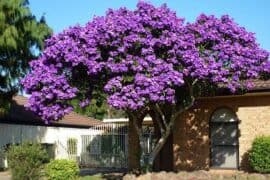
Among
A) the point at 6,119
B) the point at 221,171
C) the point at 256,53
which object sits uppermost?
the point at 256,53

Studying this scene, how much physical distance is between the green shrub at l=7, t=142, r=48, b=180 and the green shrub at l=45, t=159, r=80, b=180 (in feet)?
3.12

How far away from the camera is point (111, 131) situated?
30.7 meters

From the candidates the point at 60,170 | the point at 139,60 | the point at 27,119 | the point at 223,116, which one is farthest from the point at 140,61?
the point at 27,119

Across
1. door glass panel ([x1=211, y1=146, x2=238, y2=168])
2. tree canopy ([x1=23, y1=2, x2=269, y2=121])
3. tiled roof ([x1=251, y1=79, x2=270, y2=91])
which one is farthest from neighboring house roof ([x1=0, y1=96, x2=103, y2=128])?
tiled roof ([x1=251, y1=79, x2=270, y2=91])

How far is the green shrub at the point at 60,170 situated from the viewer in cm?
1931

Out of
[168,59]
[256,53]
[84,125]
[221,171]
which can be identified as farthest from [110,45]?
[84,125]

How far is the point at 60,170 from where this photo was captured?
1939cm

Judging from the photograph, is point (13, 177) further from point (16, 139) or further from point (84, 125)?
point (84, 125)

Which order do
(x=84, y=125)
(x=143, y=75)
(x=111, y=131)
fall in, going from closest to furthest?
1. (x=143, y=75)
2. (x=111, y=131)
3. (x=84, y=125)

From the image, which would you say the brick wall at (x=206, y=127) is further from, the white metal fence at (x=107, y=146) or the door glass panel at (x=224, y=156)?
the white metal fence at (x=107, y=146)

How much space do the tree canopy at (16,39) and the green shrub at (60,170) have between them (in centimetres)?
631

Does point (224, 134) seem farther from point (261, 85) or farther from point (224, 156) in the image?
point (261, 85)

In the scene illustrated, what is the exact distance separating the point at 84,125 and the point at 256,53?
23.6 m

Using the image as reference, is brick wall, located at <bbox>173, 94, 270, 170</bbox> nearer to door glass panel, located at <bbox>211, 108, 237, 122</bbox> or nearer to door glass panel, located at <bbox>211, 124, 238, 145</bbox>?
door glass panel, located at <bbox>211, 108, 237, 122</bbox>
